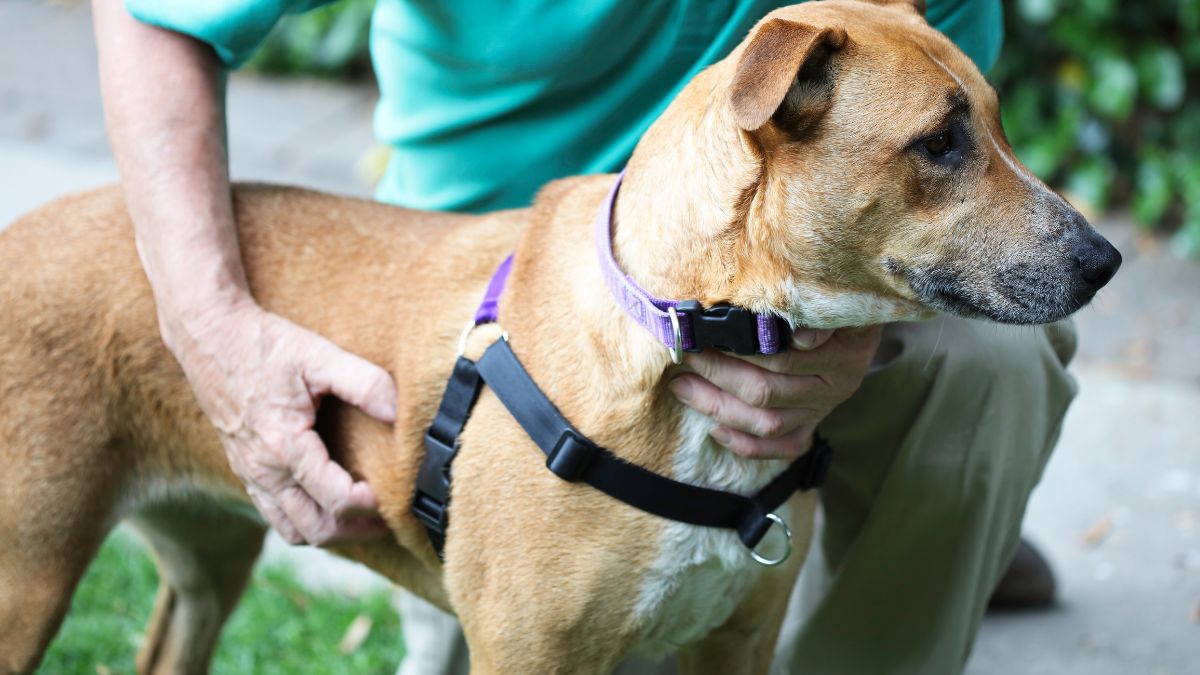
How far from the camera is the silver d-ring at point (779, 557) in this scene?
7.11 ft

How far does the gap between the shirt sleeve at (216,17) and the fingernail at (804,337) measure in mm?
1169

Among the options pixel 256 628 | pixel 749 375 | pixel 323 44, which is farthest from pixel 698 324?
pixel 323 44

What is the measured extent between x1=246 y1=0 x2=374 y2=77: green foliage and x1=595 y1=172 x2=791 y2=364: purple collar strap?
5169mm

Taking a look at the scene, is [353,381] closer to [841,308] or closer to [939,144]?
[841,308]

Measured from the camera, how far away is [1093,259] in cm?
193

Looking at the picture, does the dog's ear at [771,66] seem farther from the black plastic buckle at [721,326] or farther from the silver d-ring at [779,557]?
the silver d-ring at [779,557]

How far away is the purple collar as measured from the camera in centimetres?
197

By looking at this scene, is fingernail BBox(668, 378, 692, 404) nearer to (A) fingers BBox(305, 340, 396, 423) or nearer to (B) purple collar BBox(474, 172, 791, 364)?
(B) purple collar BBox(474, 172, 791, 364)

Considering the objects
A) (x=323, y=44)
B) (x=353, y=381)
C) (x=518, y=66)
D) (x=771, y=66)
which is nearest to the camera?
(x=771, y=66)

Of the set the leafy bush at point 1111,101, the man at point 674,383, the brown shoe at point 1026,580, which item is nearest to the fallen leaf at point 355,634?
the man at point 674,383

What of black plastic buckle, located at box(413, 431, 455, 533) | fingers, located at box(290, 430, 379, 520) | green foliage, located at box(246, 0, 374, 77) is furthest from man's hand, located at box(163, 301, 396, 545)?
green foliage, located at box(246, 0, 374, 77)

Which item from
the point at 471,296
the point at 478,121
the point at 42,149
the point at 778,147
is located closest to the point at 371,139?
the point at 42,149

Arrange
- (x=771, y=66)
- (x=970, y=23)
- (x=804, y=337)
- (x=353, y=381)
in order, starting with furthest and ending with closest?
(x=970, y=23) < (x=353, y=381) < (x=804, y=337) < (x=771, y=66)

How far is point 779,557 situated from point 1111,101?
3664 millimetres
